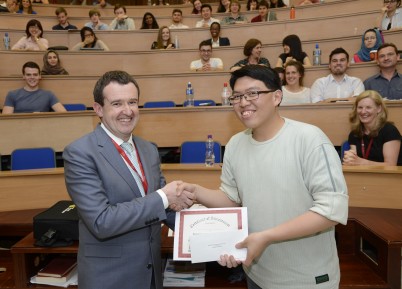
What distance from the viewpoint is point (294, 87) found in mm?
4328

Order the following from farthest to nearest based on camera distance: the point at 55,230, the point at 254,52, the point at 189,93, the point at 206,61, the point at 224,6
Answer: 1. the point at 224,6
2. the point at 206,61
3. the point at 254,52
4. the point at 189,93
5. the point at 55,230

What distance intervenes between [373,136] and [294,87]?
60.4 inches

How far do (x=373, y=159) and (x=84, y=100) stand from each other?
3.82 m

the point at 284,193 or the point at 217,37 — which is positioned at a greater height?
the point at 217,37

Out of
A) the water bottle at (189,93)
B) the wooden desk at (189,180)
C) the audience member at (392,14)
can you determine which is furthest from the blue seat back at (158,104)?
the audience member at (392,14)

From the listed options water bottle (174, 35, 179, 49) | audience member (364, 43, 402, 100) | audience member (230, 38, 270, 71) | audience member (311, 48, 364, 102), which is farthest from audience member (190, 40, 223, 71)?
audience member (364, 43, 402, 100)

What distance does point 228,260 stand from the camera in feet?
4.39

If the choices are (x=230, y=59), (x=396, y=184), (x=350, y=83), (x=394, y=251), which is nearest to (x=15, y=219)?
(x=394, y=251)

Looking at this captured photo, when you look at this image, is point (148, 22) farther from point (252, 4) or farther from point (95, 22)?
point (252, 4)

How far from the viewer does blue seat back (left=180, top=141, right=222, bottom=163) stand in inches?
148

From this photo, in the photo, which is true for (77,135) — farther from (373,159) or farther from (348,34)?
(348,34)

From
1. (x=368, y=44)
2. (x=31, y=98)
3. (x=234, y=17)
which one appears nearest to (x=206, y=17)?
(x=234, y=17)

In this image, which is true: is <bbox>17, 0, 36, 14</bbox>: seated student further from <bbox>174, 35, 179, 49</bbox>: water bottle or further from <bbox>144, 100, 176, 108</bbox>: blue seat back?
<bbox>144, 100, 176, 108</bbox>: blue seat back

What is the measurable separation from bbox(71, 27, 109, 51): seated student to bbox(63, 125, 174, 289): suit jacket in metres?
4.91
